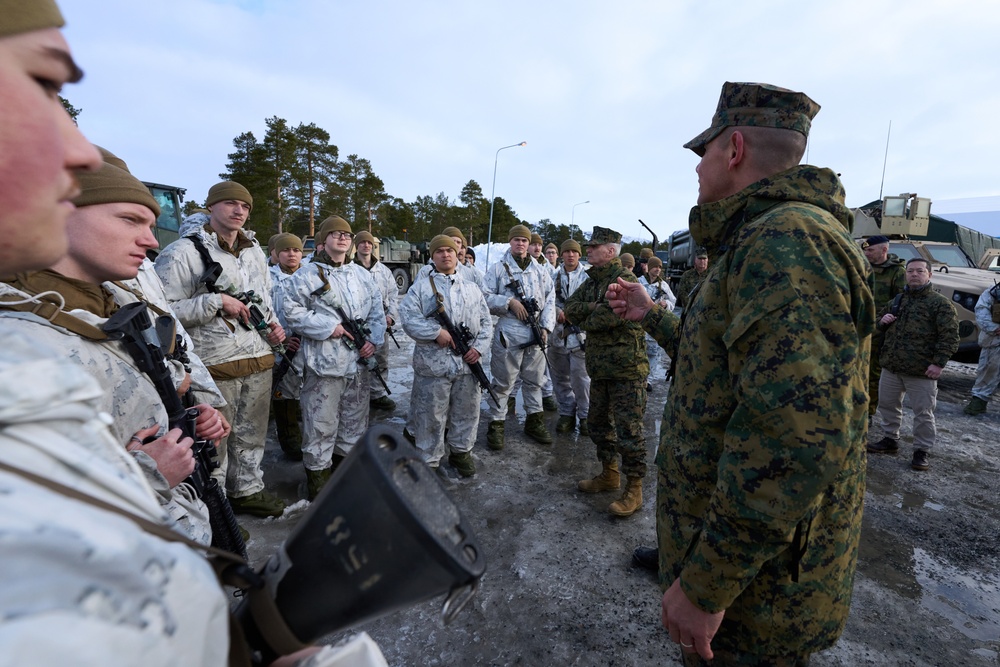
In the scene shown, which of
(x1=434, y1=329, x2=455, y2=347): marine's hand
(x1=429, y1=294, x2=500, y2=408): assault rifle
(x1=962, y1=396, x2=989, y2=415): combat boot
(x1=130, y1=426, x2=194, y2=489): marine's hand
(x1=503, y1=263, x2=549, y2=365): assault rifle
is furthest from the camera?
(x1=962, y1=396, x2=989, y2=415): combat boot

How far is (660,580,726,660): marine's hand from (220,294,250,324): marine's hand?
3.26 m

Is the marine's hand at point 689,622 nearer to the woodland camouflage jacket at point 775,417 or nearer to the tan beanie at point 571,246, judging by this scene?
the woodland camouflage jacket at point 775,417

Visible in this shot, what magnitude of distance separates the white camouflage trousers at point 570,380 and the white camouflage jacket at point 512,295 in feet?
1.29

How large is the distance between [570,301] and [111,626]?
4507 millimetres

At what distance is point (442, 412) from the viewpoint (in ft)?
15.1

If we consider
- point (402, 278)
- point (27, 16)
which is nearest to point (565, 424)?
point (27, 16)

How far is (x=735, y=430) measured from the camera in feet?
4.46

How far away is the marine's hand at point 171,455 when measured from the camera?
1580 millimetres

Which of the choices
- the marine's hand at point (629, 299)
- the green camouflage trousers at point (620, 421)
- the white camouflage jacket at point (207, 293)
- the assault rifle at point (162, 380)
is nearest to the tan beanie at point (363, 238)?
the white camouflage jacket at point (207, 293)

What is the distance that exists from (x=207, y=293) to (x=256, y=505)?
1.64 meters

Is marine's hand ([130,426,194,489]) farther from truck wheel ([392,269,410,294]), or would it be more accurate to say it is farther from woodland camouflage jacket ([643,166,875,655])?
truck wheel ([392,269,410,294])

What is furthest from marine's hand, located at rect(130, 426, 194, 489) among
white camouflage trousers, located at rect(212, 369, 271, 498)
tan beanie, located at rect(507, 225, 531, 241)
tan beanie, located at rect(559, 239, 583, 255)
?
tan beanie, located at rect(559, 239, 583, 255)

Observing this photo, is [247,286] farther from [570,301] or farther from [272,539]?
[570,301]

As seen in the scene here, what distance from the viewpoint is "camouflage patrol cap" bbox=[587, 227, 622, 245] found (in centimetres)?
463
